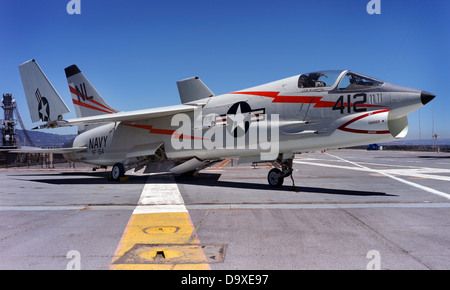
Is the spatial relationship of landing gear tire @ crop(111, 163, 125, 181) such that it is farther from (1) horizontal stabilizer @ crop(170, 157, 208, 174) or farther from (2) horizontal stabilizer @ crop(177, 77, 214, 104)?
(2) horizontal stabilizer @ crop(177, 77, 214, 104)

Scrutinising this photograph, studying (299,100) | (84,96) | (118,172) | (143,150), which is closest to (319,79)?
(299,100)

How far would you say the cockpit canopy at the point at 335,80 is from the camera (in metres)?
9.97

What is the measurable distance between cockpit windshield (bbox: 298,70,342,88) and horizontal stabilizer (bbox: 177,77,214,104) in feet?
18.9

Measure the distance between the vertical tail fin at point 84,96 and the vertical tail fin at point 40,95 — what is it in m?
1.50

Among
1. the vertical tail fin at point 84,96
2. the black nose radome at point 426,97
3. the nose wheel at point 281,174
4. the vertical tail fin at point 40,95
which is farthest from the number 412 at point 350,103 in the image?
the vertical tail fin at point 40,95

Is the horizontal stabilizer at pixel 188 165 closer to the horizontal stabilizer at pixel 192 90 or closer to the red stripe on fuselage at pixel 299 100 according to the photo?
the horizontal stabilizer at pixel 192 90

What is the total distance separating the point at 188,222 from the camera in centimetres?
650

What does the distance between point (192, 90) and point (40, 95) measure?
29.1 feet

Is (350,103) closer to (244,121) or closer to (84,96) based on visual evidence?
(244,121)

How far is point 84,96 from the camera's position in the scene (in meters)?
19.0

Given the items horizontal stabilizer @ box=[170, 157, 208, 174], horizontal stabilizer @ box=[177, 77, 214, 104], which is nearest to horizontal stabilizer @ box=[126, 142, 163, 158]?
horizontal stabilizer @ box=[170, 157, 208, 174]

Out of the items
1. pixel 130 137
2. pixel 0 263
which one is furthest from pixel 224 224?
pixel 130 137

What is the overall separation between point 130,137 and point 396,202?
12.1 m
